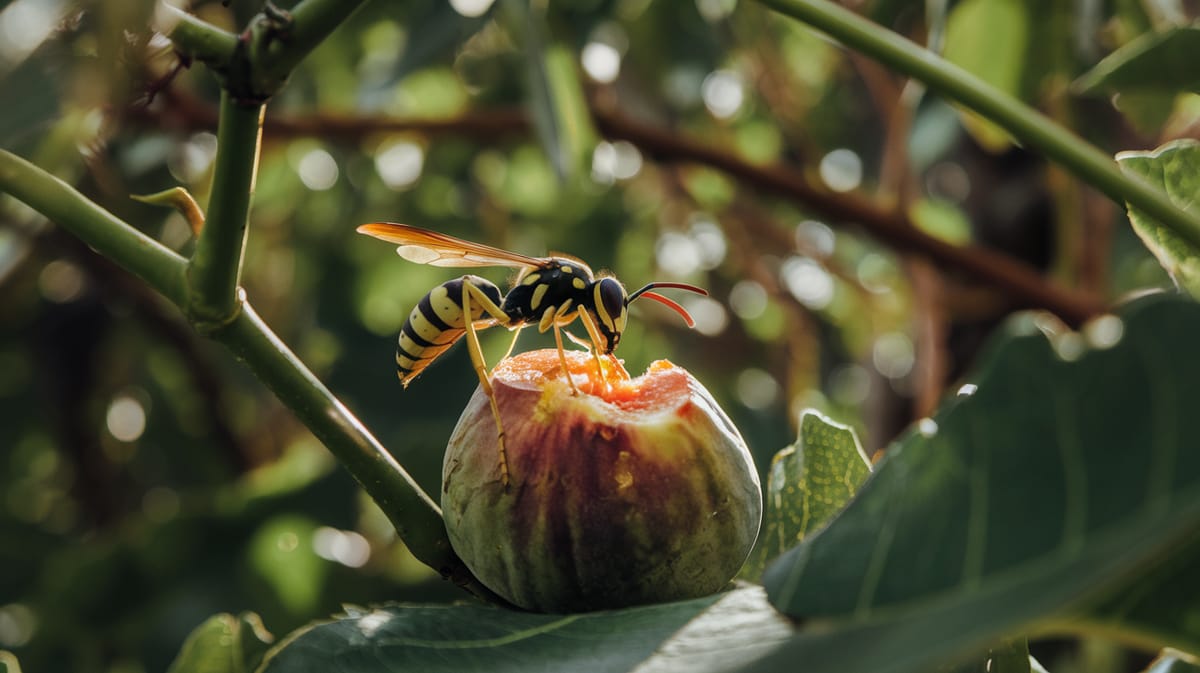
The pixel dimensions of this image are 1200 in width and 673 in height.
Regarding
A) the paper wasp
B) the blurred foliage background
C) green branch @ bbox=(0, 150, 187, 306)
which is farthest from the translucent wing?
the blurred foliage background

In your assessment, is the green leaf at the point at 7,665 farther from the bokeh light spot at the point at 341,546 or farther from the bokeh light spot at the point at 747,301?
the bokeh light spot at the point at 747,301

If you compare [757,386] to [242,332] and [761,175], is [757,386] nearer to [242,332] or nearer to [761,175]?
[761,175]

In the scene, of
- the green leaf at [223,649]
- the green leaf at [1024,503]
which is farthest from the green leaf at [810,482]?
the green leaf at [223,649]

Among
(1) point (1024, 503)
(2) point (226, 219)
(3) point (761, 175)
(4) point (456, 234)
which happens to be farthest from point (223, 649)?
(4) point (456, 234)

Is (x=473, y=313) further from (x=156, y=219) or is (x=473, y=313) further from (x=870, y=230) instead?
(x=156, y=219)

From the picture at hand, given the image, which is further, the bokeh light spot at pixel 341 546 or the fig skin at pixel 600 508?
the bokeh light spot at pixel 341 546

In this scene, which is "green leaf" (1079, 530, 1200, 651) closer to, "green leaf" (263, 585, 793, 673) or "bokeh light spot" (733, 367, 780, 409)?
"green leaf" (263, 585, 793, 673)

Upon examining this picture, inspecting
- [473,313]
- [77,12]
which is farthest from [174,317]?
[77,12]
